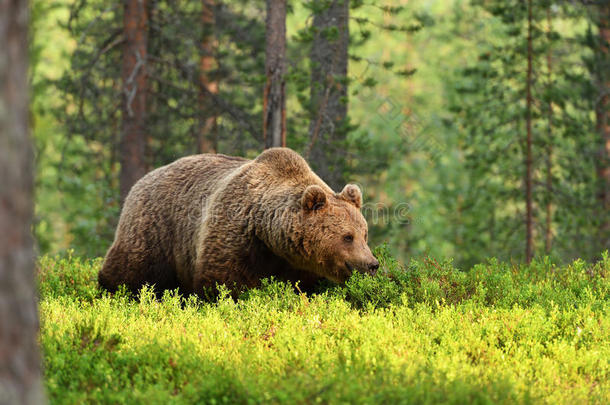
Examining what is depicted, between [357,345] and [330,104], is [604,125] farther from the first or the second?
[357,345]

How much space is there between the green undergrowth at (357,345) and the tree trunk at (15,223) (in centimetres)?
139

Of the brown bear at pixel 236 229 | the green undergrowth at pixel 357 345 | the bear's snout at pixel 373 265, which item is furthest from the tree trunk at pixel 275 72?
the bear's snout at pixel 373 265

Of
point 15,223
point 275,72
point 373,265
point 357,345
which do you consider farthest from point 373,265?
point 275,72

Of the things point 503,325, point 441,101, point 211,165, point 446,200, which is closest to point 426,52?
point 441,101

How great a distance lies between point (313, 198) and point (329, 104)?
7.72 metres

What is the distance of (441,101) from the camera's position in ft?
143

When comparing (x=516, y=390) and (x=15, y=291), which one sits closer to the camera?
(x=15, y=291)

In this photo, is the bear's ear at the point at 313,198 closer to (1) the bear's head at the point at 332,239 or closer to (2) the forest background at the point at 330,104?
(1) the bear's head at the point at 332,239

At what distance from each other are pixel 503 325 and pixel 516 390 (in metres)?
1.54

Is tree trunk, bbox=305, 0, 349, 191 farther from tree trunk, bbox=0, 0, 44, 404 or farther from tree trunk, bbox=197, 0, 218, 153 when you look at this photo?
tree trunk, bbox=0, 0, 44, 404

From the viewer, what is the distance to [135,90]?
1399 centimetres

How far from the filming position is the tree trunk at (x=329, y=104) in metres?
13.7

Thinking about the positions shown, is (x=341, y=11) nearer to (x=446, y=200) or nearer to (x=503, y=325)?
(x=503, y=325)

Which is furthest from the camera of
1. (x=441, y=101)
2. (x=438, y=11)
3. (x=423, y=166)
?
(x=438, y=11)
